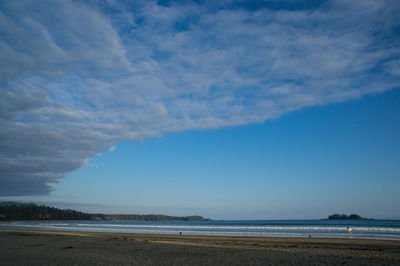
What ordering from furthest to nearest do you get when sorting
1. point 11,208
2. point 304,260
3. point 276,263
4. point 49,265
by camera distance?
point 11,208 → point 304,260 → point 276,263 → point 49,265

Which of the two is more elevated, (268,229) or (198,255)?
(198,255)

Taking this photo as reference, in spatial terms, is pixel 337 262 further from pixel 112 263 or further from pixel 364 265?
pixel 112 263

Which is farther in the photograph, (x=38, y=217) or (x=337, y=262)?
(x=38, y=217)

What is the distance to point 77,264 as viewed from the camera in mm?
13133

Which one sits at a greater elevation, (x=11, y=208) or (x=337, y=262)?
(x=337, y=262)

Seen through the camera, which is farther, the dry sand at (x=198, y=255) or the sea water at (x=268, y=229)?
the sea water at (x=268, y=229)

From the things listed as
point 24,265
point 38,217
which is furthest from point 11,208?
point 24,265

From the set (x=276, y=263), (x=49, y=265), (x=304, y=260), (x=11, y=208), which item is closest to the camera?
(x=49, y=265)

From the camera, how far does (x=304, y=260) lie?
1450cm

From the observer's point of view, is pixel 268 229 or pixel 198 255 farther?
pixel 268 229

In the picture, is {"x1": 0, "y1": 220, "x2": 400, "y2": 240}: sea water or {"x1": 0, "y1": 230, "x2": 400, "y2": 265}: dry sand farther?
{"x1": 0, "y1": 220, "x2": 400, "y2": 240}: sea water

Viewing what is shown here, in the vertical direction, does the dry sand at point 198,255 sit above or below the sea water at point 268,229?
above

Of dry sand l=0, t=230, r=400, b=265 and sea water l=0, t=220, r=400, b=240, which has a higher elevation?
dry sand l=0, t=230, r=400, b=265

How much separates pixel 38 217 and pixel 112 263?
205859 mm
